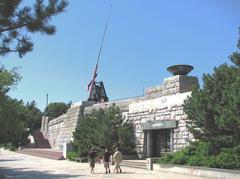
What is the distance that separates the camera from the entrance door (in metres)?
29.7

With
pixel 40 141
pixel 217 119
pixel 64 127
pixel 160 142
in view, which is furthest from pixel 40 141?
pixel 217 119

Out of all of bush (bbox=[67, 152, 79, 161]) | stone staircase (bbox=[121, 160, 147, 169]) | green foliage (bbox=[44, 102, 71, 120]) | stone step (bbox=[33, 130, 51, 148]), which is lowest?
stone staircase (bbox=[121, 160, 147, 169])

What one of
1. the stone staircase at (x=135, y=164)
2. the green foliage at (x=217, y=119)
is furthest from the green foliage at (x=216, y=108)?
the stone staircase at (x=135, y=164)

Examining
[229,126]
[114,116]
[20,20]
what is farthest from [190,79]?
[20,20]

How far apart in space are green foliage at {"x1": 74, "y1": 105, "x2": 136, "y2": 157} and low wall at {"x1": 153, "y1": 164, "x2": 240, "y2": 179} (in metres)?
6.50

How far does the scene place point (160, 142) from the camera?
3058cm

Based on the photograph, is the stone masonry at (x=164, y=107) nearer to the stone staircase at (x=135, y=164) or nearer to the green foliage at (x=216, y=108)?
the green foliage at (x=216, y=108)

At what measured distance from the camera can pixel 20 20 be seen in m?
15.9

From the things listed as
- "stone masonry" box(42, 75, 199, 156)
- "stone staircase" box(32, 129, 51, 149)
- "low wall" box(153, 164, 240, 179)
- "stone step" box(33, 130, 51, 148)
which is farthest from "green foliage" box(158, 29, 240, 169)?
"stone step" box(33, 130, 51, 148)

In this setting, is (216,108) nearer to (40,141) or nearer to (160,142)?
(160,142)

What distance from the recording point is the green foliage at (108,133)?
Answer: 3216cm

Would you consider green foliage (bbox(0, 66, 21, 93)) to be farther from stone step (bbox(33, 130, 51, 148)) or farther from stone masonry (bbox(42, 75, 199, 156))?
stone step (bbox(33, 130, 51, 148))

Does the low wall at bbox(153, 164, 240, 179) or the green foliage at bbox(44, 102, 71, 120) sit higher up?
the green foliage at bbox(44, 102, 71, 120)

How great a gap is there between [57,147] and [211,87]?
32.5 meters
